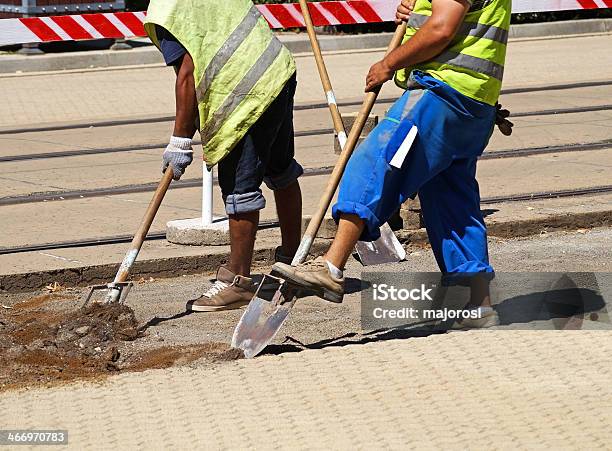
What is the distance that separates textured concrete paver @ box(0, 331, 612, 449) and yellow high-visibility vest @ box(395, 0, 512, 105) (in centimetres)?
101

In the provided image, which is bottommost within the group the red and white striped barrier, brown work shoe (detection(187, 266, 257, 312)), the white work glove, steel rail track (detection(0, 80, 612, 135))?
steel rail track (detection(0, 80, 612, 135))

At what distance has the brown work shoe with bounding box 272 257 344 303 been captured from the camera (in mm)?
5223

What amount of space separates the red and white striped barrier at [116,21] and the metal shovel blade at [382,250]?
23.4ft

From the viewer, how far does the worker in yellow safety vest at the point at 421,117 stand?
5234 mm

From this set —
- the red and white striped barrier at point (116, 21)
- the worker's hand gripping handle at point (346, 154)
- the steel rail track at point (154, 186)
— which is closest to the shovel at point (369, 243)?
the worker's hand gripping handle at point (346, 154)

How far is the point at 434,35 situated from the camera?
17.0 ft

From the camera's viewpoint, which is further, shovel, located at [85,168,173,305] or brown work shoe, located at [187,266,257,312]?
brown work shoe, located at [187,266,257,312]

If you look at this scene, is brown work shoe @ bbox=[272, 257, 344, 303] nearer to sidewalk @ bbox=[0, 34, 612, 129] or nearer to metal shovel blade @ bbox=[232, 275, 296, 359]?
metal shovel blade @ bbox=[232, 275, 296, 359]

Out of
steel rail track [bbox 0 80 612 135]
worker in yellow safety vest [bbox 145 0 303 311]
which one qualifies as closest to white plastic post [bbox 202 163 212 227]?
worker in yellow safety vest [bbox 145 0 303 311]

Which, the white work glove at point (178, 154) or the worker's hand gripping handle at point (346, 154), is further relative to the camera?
the white work glove at point (178, 154)

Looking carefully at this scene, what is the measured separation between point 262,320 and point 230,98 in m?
1.16

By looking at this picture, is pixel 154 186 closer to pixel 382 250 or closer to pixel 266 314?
pixel 382 250

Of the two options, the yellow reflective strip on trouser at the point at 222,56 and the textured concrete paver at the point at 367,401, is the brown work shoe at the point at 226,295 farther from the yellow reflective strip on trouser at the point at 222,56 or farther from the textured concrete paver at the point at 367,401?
the textured concrete paver at the point at 367,401

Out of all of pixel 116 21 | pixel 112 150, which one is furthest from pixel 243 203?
pixel 116 21
